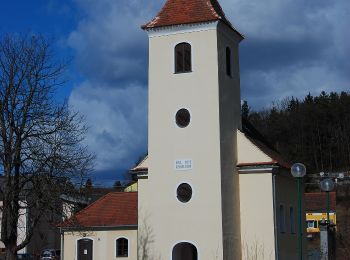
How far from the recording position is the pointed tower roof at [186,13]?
31.0 meters

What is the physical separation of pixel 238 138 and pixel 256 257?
5979mm

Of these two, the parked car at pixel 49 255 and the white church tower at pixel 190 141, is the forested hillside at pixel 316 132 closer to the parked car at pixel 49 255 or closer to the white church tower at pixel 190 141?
the parked car at pixel 49 255

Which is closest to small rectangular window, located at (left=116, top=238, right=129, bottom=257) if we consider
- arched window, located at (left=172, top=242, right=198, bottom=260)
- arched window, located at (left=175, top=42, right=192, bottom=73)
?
arched window, located at (left=172, top=242, right=198, bottom=260)

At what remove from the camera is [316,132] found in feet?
341

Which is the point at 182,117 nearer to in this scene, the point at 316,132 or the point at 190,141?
the point at 190,141

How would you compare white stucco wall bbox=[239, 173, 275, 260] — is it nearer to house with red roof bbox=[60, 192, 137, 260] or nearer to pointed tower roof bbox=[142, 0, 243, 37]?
pointed tower roof bbox=[142, 0, 243, 37]

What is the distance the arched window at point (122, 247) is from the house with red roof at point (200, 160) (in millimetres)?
7453

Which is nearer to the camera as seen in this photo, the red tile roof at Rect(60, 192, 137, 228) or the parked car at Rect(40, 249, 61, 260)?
the red tile roof at Rect(60, 192, 137, 228)

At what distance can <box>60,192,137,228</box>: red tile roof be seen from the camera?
39.3 metres

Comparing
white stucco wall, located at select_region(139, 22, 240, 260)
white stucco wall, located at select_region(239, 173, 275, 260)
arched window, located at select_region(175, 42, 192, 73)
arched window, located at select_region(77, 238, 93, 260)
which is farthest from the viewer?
arched window, located at select_region(77, 238, 93, 260)

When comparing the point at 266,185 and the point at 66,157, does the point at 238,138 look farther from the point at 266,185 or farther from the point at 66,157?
the point at 66,157

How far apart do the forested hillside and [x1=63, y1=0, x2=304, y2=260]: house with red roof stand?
69.3 m

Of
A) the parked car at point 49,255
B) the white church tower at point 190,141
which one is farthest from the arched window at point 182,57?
the parked car at point 49,255

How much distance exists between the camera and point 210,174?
97.5ft
